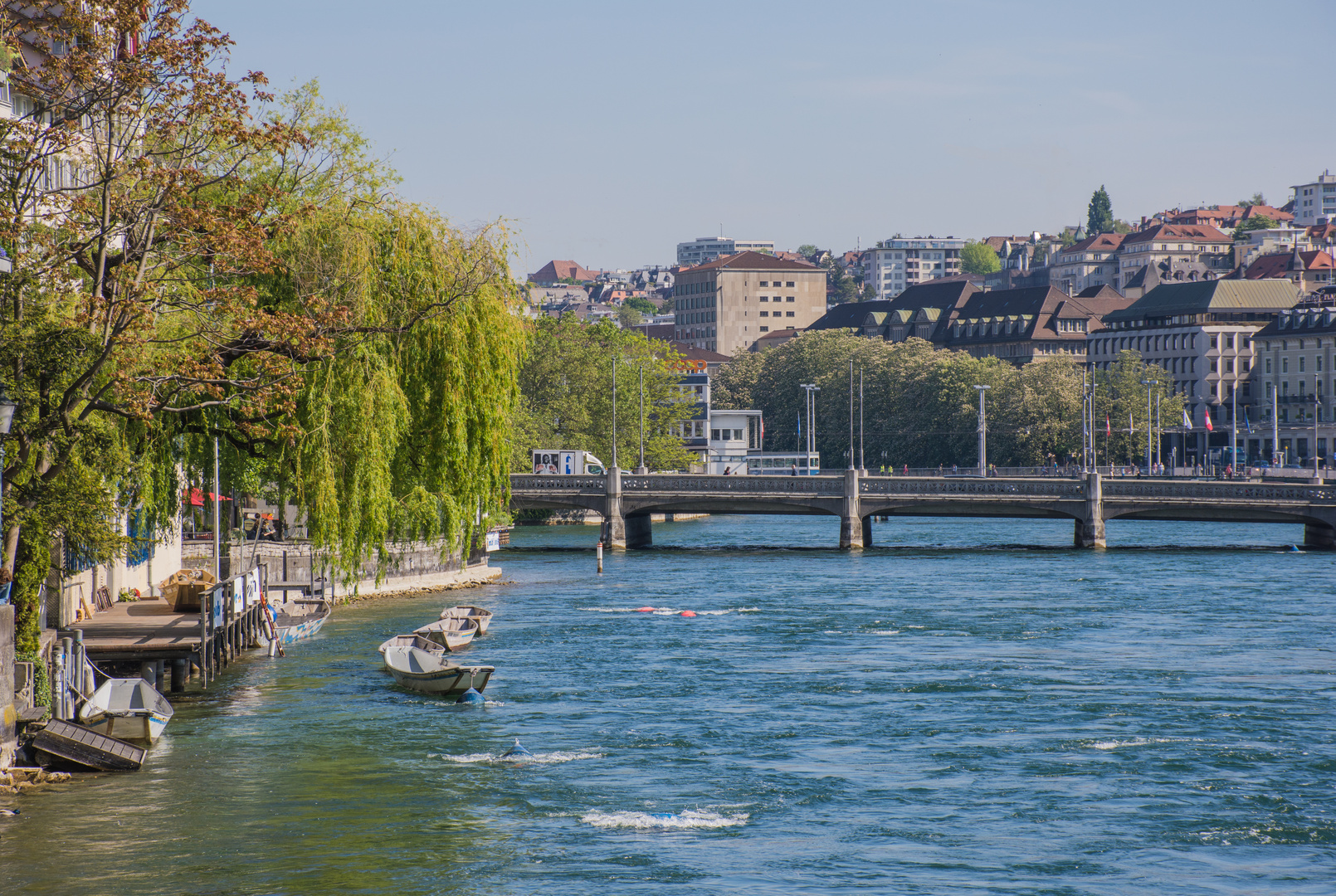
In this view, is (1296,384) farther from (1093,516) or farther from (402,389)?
(402,389)

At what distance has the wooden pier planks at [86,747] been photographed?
2678 cm

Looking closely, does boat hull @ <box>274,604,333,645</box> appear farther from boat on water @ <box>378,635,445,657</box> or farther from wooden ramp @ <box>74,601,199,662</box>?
boat on water @ <box>378,635,445,657</box>

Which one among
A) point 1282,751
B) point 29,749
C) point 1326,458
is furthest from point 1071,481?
point 1326,458

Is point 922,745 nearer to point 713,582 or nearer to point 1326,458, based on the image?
point 713,582

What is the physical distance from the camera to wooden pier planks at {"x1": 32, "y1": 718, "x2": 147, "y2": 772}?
26781 millimetres

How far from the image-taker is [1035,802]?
27141mm

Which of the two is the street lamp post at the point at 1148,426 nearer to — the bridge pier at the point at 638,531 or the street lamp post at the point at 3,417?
the bridge pier at the point at 638,531

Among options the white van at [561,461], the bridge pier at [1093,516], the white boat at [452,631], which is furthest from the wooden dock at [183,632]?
the white van at [561,461]

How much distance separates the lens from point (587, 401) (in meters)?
123

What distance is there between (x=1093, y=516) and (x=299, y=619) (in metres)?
49.1

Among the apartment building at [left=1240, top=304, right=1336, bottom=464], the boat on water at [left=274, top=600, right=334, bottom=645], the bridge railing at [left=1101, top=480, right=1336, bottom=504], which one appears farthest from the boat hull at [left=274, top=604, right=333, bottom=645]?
the apartment building at [left=1240, top=304, right=1336, bottom=464]

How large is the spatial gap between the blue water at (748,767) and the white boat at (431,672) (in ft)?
1.32

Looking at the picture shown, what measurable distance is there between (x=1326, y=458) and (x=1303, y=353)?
49.0 feet

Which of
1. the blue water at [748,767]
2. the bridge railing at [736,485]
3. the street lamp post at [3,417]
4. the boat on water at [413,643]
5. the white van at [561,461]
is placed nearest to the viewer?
the blue water at [748,767]
